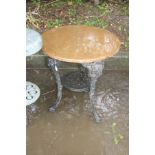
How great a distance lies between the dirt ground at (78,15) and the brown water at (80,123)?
2.27 ft

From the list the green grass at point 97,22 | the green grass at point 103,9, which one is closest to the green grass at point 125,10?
the green grass at point 103,9

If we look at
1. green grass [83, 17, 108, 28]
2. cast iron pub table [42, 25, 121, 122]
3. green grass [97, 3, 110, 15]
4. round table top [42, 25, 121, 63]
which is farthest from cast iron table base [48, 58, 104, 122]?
green grass [97, 3, 110, 15]

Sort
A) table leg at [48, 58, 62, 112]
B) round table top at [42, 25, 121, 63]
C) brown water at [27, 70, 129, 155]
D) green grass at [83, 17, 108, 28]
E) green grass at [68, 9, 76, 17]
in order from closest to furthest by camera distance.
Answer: round table top at [42, 25, 121, 63], brown water at [27, 70, 129, 155], table leg at [48, 58, 62, 112], green grass at [83, 17, 108, 28], green grass at [68, 9, 76, 17]

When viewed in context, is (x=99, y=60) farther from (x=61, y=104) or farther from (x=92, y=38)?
(x=61, y=104)

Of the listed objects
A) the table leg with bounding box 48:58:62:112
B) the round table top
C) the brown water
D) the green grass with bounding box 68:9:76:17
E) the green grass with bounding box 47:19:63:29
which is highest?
the round table top

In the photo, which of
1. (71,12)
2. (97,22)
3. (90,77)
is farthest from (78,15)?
(90,77)

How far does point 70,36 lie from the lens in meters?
3.56

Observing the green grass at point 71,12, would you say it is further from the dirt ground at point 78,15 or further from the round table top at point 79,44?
the round table top at point 79,44

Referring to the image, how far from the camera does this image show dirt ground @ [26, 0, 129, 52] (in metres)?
4.64

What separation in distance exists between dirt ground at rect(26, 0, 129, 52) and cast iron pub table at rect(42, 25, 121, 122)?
907 mm

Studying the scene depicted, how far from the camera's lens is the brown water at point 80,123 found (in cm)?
336

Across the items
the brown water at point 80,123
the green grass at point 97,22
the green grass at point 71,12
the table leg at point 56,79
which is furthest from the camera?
the green grass at point 71,12

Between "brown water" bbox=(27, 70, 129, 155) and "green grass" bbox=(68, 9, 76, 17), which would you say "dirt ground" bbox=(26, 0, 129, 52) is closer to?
"green grass" bbox=(68, 9, 76, 17)
